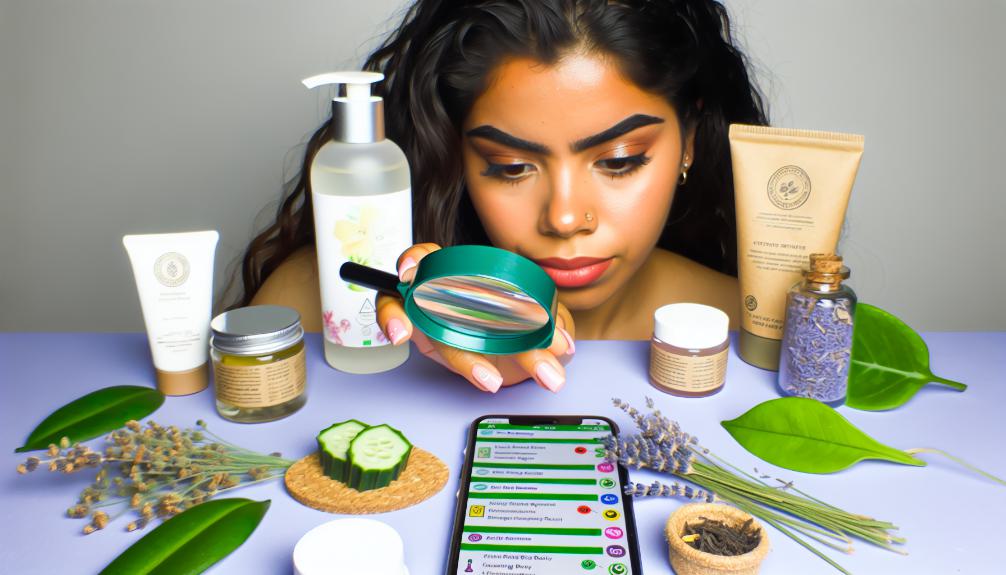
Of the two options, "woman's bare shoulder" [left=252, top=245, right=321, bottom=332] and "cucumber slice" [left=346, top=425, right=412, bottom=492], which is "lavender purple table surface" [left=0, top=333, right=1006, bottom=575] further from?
"woman's bare shoulder" [left=252, top=245, right=321, bottom=332]

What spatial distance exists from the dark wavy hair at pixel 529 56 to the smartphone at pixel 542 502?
1.23ft

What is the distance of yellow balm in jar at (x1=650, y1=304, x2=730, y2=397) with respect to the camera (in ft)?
2.54

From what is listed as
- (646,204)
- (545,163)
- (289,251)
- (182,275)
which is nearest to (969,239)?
(646,204)

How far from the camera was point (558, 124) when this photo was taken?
0.87 m

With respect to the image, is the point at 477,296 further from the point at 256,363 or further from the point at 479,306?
the point at 256,363

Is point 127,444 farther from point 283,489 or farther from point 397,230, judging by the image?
point 397,230

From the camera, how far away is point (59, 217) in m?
1.45

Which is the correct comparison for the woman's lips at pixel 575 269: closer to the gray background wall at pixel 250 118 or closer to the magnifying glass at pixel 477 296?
the magnifying glass at pixel 477 296

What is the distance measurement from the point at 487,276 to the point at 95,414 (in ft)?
1.18

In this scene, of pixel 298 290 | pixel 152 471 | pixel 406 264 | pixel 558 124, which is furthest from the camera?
pixel 298 290

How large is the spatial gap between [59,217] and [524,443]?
108cm

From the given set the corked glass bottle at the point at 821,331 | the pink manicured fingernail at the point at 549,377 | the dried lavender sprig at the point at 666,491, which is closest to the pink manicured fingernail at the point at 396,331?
the pink manicured fingernail at the point at 549,377

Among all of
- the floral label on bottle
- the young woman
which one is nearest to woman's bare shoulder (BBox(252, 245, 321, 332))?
the young woman

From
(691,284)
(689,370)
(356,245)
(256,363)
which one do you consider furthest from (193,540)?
(691,284)
